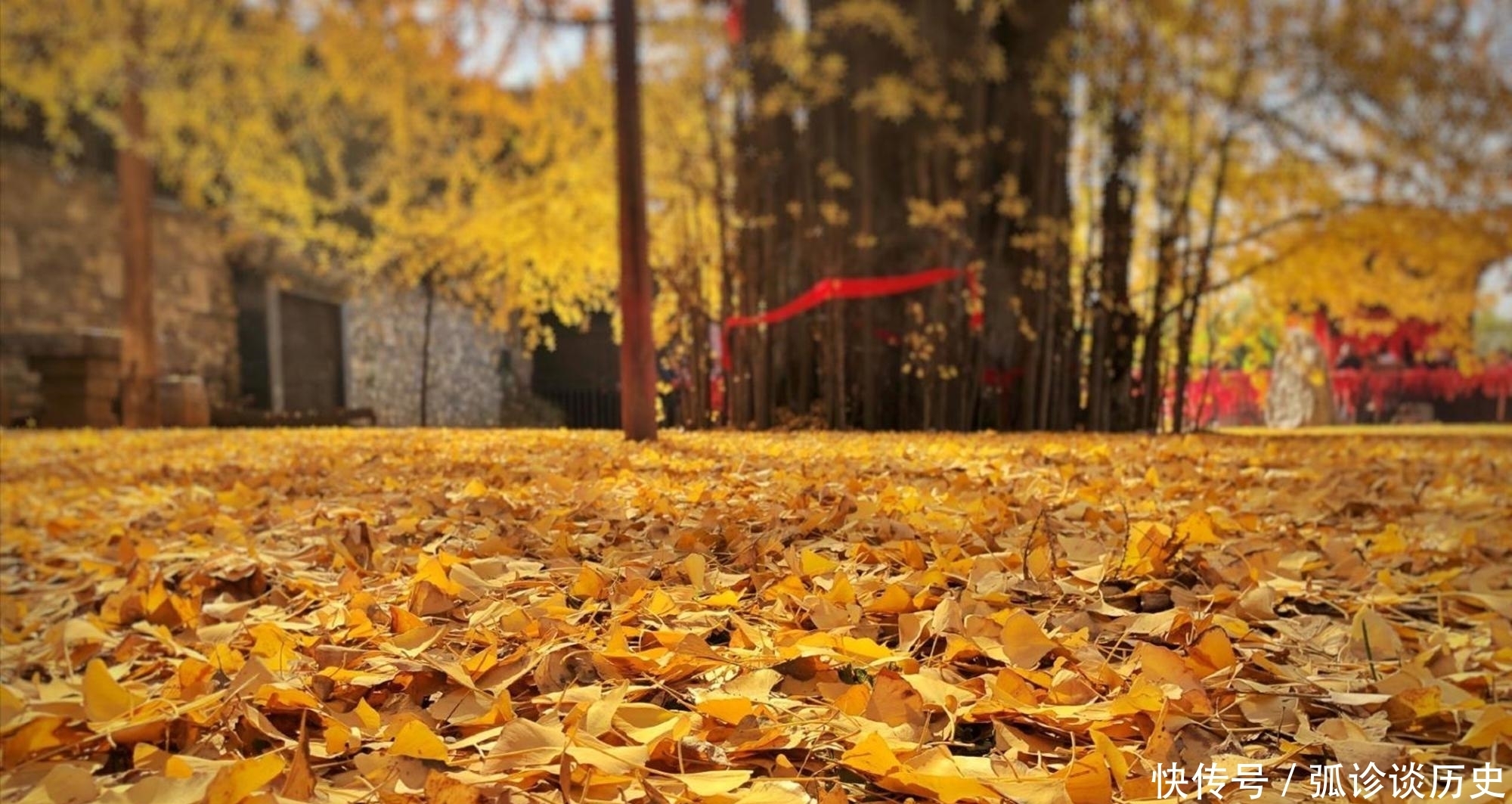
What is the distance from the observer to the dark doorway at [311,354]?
10172mm

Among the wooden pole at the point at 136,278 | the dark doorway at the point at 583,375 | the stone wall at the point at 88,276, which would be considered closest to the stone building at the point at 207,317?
the stone wall at the point at 88,276

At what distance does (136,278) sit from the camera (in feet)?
25.3

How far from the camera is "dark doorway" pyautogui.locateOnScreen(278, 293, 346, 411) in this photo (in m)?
10.2

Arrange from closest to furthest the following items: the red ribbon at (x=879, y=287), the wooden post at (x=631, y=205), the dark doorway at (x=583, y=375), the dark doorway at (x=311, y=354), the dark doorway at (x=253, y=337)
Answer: the wooden post at (x=631, y=205)
the red ribbon at (x=879, y=287)
the dark doorway at (x=253, y=337)
the dark doorway at (x=311, y=354)
the dark doorway at (x=583, y=375)

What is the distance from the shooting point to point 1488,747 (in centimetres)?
89

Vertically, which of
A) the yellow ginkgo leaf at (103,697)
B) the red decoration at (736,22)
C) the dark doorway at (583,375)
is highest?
the red decoration at (736,22)

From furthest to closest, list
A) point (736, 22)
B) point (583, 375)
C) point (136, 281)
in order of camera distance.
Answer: point (583, 375), point (136, 281), point (736, 22)

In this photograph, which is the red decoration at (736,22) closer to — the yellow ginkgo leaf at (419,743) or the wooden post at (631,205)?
the wooden post at (631,205)

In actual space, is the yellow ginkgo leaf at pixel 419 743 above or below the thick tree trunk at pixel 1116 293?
below

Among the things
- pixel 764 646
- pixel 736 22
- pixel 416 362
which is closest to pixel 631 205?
pixel 736 22

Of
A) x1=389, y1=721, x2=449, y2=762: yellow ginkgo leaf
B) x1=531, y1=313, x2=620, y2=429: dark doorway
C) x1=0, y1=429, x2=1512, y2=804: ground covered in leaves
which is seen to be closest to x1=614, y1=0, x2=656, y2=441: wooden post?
x1=0, y1=429, x2=1512, y2=804: ground covered in leaves

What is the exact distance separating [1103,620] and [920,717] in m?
0.43

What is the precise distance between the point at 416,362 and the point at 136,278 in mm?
5205

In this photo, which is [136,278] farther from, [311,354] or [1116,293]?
[1116,293]
